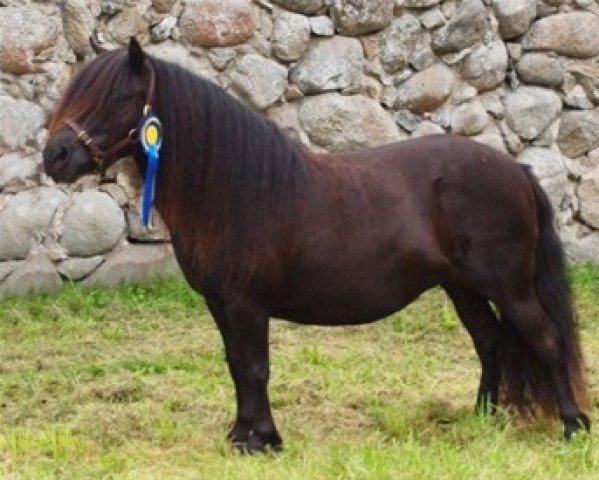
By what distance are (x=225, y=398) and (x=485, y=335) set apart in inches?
42.8

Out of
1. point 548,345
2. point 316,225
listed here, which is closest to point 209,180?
point 316,225

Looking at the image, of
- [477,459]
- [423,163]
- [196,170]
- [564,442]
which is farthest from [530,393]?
[196,170]

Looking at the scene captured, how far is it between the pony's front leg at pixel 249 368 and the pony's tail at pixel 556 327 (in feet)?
3.14

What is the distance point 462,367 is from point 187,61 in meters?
2.46

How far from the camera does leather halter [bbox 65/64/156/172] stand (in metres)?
3.98

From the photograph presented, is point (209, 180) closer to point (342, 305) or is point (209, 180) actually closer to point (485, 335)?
point (342, 305)

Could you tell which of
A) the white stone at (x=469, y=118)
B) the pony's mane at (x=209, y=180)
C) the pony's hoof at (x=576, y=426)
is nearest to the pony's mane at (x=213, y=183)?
the pony's mane at (x=209, y=180)

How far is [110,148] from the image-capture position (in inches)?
159

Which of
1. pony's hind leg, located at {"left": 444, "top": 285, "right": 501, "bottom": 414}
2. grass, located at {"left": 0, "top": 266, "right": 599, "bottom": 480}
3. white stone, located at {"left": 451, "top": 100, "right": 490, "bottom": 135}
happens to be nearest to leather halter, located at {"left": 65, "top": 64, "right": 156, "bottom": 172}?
grass, located at {"left": 0, "top": 266, "right": 599, "bottom": 480}

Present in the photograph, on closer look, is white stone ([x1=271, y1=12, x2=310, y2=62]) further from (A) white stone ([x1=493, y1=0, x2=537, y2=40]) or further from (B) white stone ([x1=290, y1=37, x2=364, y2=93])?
(A) white stone ([x1=493, y1=0, x2=537, y2=40])

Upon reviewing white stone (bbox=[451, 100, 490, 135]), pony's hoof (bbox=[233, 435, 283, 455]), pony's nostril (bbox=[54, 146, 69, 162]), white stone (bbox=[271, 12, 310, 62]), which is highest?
white stone (bbox=[271, 12, 310, 62])

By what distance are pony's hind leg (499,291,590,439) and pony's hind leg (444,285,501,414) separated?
20cm

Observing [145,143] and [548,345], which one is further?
[548,345]

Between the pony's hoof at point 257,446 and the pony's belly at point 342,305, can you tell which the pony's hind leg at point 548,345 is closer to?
the pony's belly at point 342,305
